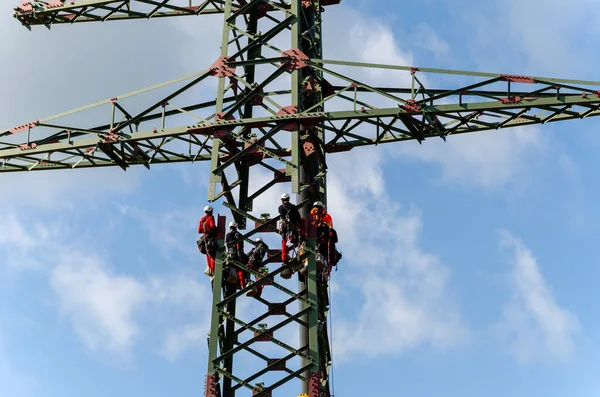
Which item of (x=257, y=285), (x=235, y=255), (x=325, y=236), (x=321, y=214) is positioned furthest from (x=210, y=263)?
(x=321, y=214)

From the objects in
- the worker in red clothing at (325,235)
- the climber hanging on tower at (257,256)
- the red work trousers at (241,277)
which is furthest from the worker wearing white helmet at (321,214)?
the red work trousers at (241,277)

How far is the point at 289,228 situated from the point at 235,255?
1.62m

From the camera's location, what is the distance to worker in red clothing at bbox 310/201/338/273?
34.5 m

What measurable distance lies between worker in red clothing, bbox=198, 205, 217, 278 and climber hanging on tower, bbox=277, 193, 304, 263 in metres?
1.69

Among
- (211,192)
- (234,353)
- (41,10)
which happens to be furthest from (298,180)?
(41,10)

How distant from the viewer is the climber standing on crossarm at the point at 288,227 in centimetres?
3369

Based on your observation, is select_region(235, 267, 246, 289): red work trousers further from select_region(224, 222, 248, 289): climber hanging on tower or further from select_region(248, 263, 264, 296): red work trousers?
select_region(248, 263, 264, 296): red work trousers

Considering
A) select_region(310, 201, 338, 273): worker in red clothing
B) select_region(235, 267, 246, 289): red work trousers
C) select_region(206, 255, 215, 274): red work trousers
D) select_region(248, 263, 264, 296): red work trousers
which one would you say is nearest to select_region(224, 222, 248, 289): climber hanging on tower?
select_region(235, 267, 246, 289): red work trousers

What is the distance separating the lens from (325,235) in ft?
114

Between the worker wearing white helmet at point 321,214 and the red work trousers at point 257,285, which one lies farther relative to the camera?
the worker wearing white helmet at point 321,214

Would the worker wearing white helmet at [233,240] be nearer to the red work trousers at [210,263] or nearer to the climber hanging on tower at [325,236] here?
the red work trousers at [210,263]

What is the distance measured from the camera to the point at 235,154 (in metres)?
35.3

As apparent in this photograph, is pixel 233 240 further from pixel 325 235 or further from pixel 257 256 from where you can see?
pixel 325 235

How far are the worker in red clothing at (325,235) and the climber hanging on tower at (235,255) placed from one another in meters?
1.93
